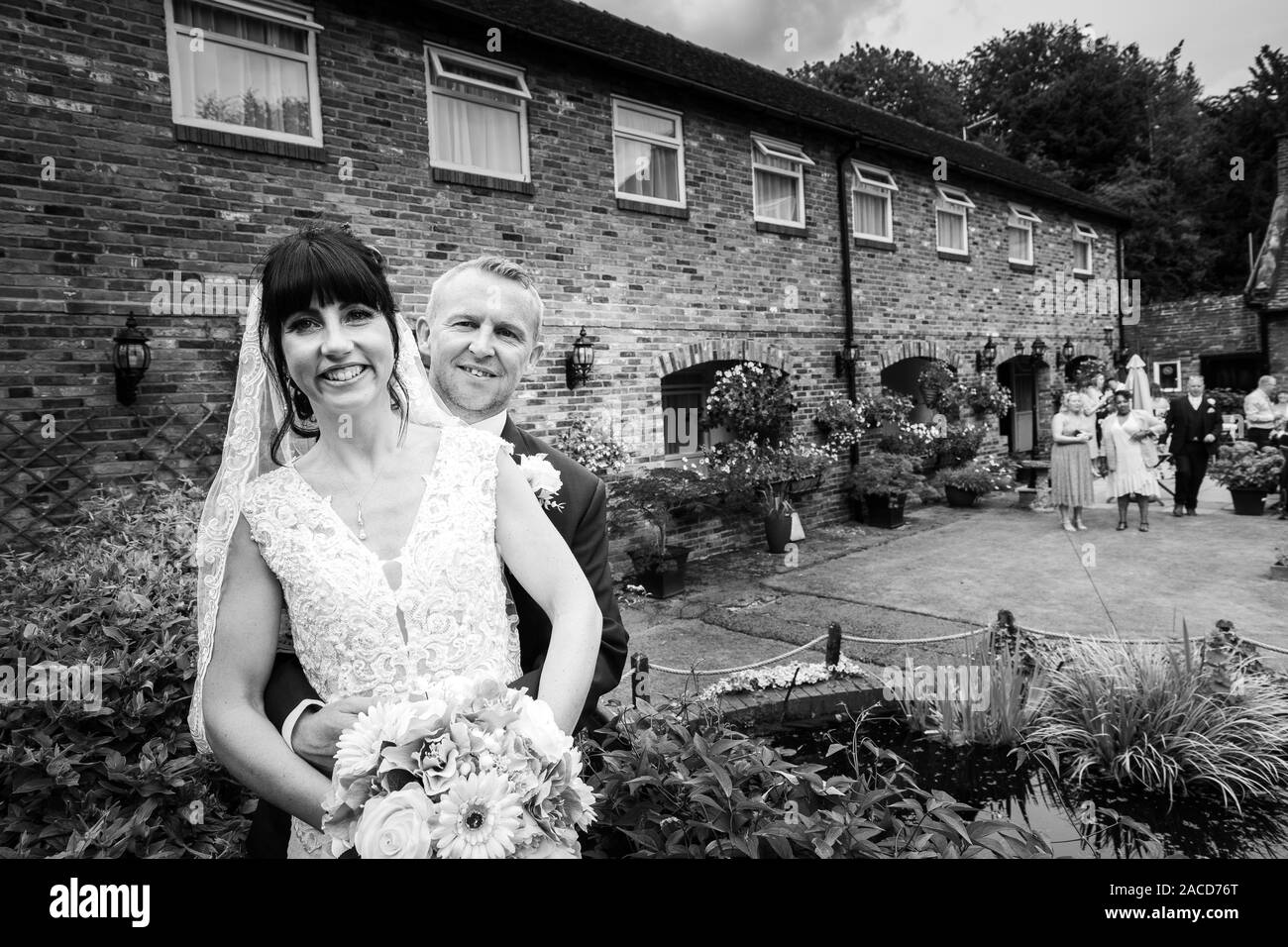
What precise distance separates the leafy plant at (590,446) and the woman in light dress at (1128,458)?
7.03 metres

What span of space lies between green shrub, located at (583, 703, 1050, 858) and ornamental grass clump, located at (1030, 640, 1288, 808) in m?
1.79

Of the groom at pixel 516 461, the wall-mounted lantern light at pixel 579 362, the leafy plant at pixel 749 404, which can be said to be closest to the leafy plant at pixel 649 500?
the wall-mounted lantern light at pixel 579 362

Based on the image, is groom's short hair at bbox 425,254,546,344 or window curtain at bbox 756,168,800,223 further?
window curtain at bbox 756,168,800,223

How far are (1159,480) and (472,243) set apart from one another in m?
12.8

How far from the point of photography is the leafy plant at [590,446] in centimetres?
802

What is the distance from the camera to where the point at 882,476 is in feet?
37.4

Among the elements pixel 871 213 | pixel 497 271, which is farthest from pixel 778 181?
pixel 497 271

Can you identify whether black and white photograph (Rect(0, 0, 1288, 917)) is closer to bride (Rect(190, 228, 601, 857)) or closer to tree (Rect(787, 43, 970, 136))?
bride (Rect(190, 228, 601, 857))

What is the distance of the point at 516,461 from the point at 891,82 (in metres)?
30.0

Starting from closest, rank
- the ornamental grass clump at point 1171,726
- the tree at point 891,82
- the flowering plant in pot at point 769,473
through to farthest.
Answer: the ornamental grass clump at point 1171,726, the flowering plant in pot at point 769,473, the tree at point 891,82

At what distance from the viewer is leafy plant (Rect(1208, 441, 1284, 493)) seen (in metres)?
10.8

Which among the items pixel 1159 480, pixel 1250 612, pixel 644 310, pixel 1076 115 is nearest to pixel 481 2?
pixel 644 310

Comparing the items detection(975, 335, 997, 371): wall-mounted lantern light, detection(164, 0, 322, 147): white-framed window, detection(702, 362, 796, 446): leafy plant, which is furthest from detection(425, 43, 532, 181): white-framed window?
detection(975, 335, 997, 371): wall-mounted lantern light

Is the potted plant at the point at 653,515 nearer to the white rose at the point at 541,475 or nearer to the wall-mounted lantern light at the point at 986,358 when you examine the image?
the white rose at the point at 541,475
